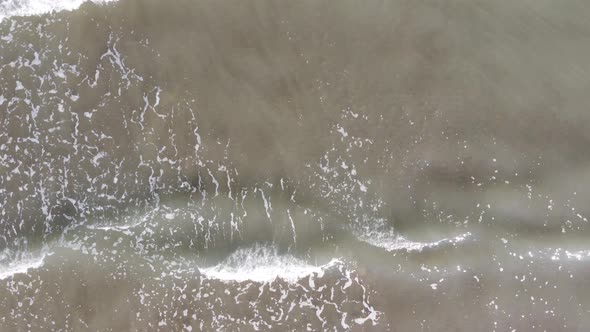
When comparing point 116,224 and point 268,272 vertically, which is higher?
point 116,224

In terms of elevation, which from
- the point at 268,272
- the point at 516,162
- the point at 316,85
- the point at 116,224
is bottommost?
the point at 268,272

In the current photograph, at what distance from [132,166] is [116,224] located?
0.84 m

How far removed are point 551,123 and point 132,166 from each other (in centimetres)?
585

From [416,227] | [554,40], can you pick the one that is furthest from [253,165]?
[554,40]

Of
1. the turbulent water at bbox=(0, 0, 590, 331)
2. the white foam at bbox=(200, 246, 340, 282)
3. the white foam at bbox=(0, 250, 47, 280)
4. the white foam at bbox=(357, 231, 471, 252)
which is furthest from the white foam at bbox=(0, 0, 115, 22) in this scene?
the white foam at bbox=(357, 231, 471, 252)

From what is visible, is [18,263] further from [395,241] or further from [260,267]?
[395,241]

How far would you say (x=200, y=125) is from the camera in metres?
5.38

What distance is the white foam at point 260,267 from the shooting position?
5.32 metres

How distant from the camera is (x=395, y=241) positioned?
5398mm

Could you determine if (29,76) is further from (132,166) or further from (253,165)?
(253,165)

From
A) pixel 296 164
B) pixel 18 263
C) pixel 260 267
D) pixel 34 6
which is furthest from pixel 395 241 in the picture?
pixel 34 6

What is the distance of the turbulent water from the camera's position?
5305 millimetres

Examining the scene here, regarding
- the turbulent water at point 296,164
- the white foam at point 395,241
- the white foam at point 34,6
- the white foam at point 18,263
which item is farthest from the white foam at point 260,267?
the white foam at point 34,6

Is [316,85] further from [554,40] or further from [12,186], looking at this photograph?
[12,186]
